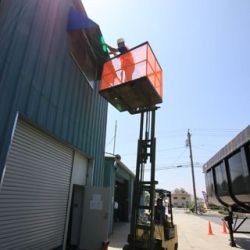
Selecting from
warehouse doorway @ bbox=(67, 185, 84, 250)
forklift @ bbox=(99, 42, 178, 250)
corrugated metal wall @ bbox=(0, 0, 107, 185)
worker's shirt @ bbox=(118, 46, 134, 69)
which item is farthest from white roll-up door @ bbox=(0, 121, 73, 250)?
worker's shirt @ bbox=(118, 46, 134, 69)

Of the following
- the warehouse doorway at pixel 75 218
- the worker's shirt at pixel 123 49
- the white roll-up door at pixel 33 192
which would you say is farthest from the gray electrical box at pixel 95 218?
the worker's shirt at pixel 123 49

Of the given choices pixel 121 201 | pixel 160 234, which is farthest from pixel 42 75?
pixel 121 201

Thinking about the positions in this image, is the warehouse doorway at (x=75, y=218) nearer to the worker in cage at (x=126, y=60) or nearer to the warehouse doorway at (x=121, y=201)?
the worker in cage at (x=126, y=60)

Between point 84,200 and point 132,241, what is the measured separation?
101 inches

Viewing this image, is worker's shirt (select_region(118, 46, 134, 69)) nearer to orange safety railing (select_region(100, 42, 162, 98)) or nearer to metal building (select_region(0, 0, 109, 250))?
orange safety railing (select_region(100, 42, 162, 98))

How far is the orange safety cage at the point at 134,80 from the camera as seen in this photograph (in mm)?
6636

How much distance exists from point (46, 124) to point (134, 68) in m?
3.08

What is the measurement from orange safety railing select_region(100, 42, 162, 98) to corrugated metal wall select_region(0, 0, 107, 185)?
45.6 inches

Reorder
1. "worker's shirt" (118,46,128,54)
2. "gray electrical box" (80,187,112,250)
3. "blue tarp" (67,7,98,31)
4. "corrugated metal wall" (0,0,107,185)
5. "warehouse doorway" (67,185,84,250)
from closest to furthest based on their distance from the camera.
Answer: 1. "corrugated metal wall" (0,0,107,185)
2. "blue tarp" (67,7,98,31)
3. "gray electrical box" (80,187,112,250)
4. "worker's shirt" (118,46,128,54)
5. "warehouse doorway" (67,185,84,250)

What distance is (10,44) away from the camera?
4438 millimetres

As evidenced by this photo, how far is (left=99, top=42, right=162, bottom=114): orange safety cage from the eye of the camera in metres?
6.64

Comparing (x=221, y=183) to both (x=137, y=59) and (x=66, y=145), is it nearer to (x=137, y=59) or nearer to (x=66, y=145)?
(x=137, y=59)

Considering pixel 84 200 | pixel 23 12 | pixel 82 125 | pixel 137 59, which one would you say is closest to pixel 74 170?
pixel 84 200

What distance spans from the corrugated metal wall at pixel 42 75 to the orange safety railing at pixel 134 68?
116 cm
